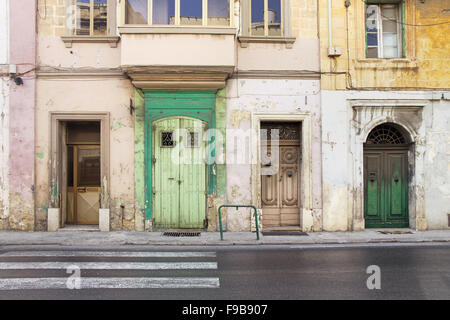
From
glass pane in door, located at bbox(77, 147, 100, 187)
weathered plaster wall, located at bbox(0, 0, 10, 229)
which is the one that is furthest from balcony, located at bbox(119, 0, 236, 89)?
weathered plaster wall, located at bbox(0, 0, 10, 229)

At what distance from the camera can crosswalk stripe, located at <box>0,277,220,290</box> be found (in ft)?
18.4

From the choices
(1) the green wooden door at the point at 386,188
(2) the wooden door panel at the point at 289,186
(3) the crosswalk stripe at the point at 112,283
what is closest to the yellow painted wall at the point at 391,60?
(1) the green wooden door at the point at 386,188

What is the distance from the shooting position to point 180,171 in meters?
11.3

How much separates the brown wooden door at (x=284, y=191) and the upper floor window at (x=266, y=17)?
11.2 ft

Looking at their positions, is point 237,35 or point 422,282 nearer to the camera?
point 422,282

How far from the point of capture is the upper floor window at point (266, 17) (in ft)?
38.2

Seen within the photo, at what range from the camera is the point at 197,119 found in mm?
11281

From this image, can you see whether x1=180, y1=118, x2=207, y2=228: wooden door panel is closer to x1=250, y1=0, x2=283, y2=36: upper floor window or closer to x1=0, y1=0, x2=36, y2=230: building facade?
x1=250, y1=0, x2=283, y2=36: upper floor window

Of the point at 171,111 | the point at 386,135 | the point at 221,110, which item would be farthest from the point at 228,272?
the point at 386,135

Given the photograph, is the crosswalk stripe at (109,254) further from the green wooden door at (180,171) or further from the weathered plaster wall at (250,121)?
the weathered plaster wall at (250,121)

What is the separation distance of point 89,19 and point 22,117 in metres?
3.49
